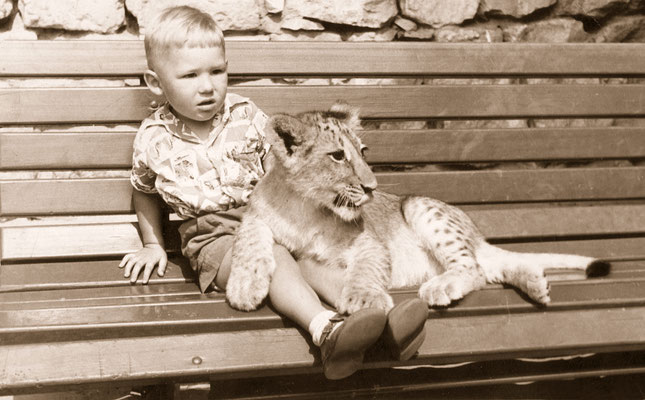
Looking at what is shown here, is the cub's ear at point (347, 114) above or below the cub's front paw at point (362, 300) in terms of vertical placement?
above

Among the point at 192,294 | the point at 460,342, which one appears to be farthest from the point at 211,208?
the point at 460,342

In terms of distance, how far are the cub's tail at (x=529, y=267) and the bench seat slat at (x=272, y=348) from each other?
107 mm

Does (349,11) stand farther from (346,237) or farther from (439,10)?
(346,237)

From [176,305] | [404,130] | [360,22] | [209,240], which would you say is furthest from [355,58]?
[176,305]

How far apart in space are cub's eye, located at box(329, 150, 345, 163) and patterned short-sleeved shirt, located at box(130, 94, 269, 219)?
45cm

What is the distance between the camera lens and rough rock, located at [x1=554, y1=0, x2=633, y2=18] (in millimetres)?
4559

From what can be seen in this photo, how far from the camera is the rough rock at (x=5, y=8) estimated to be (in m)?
4.04

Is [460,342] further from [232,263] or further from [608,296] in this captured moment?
[232,263]

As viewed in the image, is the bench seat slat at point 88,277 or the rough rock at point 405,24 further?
the rough rock at point 405,24

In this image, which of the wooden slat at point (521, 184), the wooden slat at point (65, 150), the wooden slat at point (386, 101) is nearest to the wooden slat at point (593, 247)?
the wooden slat at point (521, 184)

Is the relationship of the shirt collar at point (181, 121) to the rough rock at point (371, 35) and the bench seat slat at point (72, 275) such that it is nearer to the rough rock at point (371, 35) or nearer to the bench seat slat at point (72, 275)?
the bench seat slat at point (72, 275)

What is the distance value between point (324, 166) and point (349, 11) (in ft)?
5.05

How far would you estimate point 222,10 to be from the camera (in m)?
4.21

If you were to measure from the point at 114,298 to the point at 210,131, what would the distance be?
82cm
